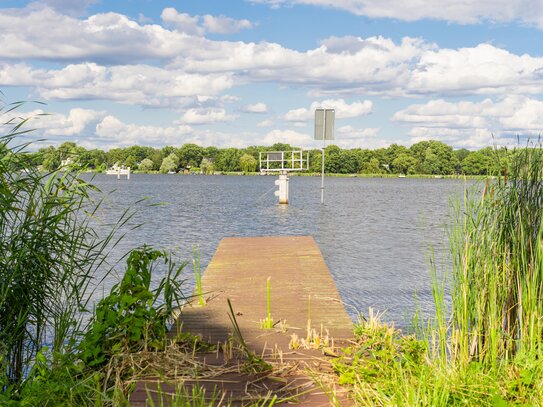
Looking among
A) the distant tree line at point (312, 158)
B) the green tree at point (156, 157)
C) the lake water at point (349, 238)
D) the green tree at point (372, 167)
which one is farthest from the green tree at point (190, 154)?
the lake water at point (349, 238)

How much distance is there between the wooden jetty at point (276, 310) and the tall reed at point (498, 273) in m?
1.12

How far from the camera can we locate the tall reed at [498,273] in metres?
4.52

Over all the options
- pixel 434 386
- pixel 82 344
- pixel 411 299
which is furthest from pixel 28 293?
pixel 411 299

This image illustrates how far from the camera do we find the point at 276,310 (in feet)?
21.2

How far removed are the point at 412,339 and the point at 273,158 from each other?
30999 millimetres

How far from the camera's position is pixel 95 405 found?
3951mm

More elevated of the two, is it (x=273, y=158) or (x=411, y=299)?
(x=273, y=158)

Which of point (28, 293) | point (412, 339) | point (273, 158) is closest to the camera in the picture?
point (412, 339)

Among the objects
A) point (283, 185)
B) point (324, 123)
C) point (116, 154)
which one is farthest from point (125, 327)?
point (116, 154)

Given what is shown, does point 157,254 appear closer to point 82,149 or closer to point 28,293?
point 28,293

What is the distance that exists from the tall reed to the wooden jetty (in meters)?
1.12

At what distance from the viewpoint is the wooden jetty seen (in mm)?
4672

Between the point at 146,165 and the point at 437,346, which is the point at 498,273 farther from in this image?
the point at 146,165

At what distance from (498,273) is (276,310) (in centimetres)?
252
